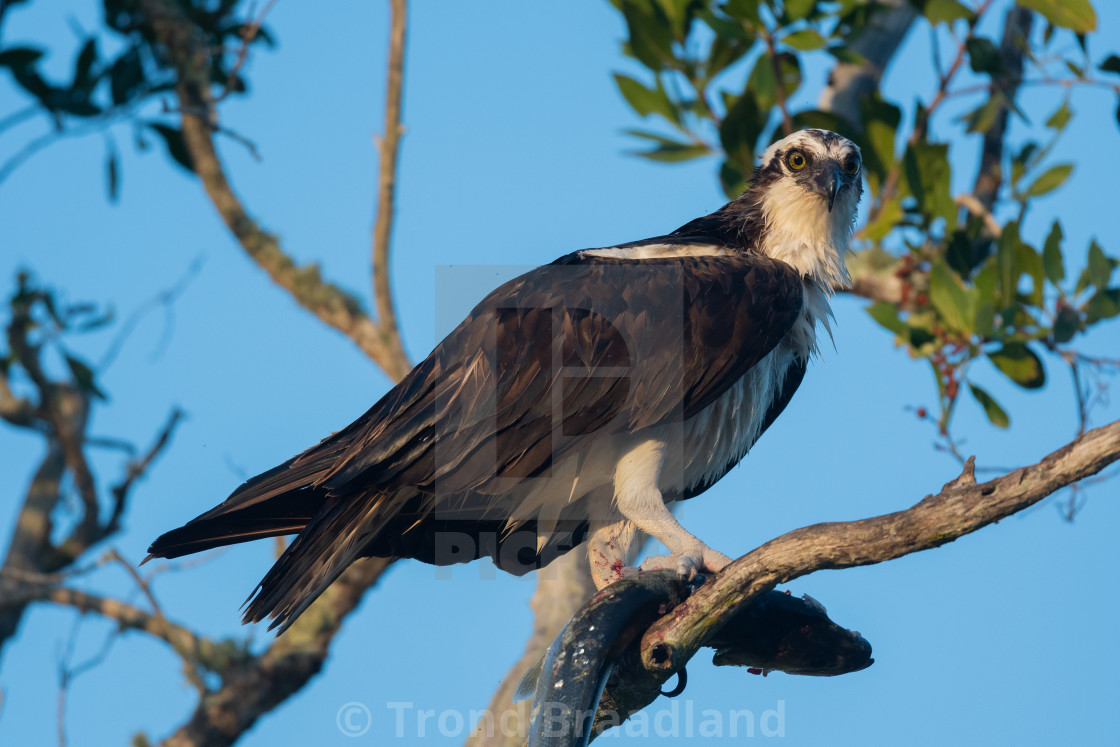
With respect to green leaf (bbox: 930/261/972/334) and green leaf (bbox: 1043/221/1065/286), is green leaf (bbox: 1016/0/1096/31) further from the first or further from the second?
green leaf (bbox: 930/261/972/334)

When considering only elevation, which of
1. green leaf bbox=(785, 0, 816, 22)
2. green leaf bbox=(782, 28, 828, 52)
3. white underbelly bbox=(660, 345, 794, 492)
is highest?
green leaf bbox=(785, 0, 816, 22)

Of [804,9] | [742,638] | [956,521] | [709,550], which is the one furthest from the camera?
[804,9]

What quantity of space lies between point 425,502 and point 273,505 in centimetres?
56

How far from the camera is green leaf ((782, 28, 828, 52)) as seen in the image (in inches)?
231

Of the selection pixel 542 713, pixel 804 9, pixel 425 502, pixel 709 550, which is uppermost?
pixel 804 9

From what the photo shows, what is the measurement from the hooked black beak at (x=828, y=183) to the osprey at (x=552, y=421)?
404 millimetres

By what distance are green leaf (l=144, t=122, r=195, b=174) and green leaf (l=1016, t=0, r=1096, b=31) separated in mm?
5604

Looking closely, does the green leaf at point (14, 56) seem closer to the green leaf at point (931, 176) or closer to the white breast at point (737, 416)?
the white breast at point (737, 416)

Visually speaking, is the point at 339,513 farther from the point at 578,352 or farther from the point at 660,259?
the point at 660,259

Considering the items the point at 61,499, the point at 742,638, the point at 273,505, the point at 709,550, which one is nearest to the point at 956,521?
the point at 742,638

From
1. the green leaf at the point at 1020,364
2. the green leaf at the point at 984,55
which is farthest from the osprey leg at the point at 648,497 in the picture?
the green leaf at the point at 984,55

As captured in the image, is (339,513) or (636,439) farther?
(636,439)

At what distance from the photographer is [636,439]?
4.08 meters

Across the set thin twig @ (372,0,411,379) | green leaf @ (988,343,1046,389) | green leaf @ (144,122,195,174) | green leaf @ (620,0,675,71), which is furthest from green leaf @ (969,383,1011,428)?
green leaf @ (144,122,195,174)
